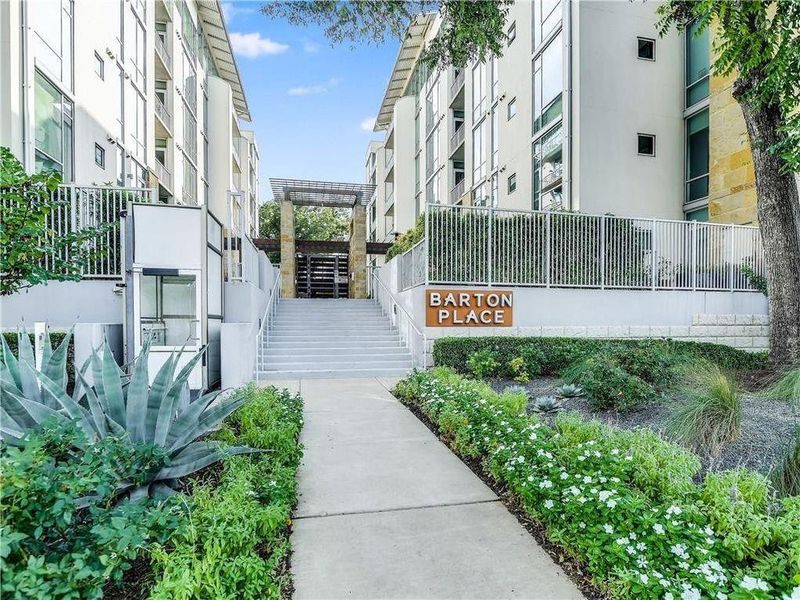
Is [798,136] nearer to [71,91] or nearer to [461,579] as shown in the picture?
[461,579]

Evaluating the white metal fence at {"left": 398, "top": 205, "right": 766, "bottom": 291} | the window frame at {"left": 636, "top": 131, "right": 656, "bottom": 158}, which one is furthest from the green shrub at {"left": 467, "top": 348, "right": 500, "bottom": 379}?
the window frame at {"left": 636, "top": 131, "right": 656, "bottom": 158}

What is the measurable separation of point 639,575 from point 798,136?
7501 mm

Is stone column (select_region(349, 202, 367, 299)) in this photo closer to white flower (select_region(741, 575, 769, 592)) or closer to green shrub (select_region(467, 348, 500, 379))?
green shrub (select_region(467, 348, 500, 379))

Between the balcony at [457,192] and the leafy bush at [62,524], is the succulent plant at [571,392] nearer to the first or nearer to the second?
the leafy bush at [62,524]

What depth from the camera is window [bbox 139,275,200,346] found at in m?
7.46

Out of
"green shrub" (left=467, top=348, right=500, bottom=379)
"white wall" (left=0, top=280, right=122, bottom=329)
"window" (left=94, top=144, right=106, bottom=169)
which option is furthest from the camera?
"window" (left=94, top=144, right=106, bottom=169)

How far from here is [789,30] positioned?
603 cm

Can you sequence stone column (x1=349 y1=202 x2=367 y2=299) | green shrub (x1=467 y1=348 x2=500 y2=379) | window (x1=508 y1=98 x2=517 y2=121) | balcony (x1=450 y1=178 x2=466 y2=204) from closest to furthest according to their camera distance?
green shrub (x1=467 y1=348 x2=500 y2=379) → window (x1=508 y1=98 x2=517 y2=121) → stone column (x1=349 y1=202 x2=367 y2=299) → balcony (x1=450 y1=178 x2=466 y2=204)

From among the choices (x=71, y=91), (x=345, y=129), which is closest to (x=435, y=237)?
(x=345, y=129)

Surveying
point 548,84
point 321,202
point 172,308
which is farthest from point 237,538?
A: point 321,202

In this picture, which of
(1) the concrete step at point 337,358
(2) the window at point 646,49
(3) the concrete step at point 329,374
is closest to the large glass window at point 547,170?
(2) the window at point 646,49

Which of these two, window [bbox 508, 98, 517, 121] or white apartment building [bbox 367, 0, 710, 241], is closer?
white apartment building [bbox 367, 0, 710, 241]

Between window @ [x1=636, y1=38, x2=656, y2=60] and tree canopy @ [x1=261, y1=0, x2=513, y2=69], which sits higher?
window @ [x1=636, y1=38, x2=656, y2=60]

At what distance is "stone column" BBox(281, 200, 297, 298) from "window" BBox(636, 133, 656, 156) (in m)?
14.3
